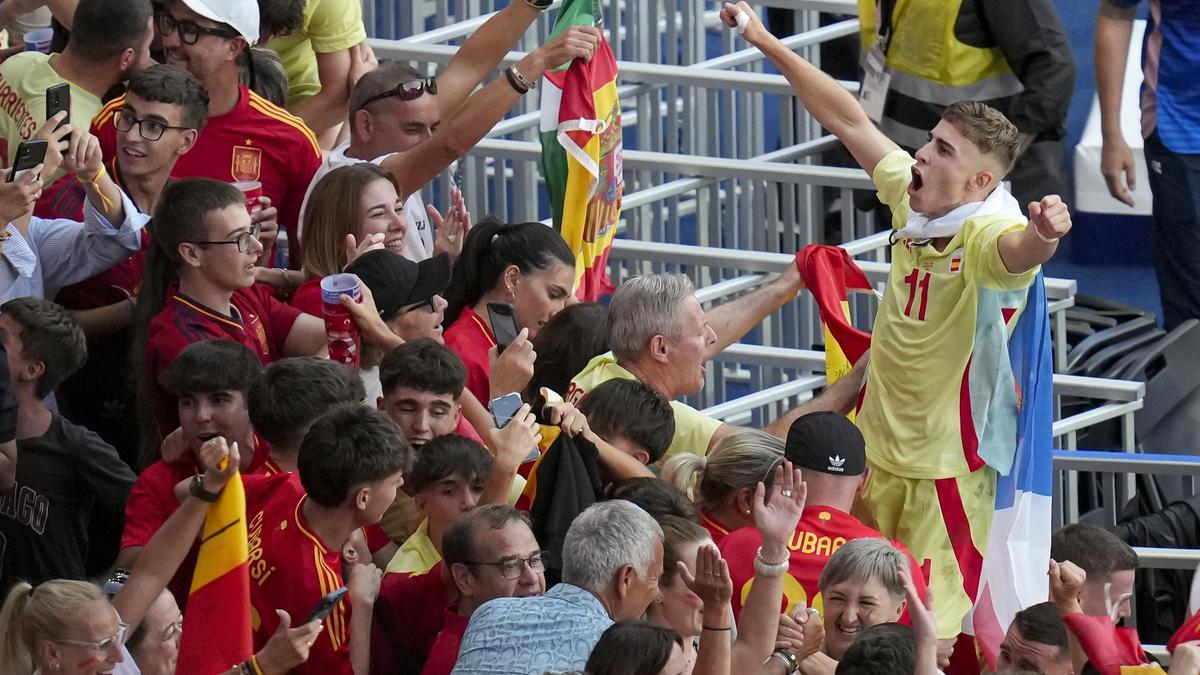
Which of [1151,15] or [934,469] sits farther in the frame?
[1151,15]

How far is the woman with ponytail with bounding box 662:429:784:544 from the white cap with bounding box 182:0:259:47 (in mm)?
1998

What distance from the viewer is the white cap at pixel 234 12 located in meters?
6.18

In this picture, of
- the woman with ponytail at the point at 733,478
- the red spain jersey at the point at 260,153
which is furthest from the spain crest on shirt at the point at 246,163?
the woman with ponytail at the point at 733,478

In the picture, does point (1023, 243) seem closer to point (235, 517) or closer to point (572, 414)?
point (572, 414)

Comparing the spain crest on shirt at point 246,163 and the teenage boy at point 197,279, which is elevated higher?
the spain crest on shirt at point 246,163

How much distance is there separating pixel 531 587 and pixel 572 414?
2.19ft

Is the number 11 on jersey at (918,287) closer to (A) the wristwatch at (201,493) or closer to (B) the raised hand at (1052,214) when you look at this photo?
(B) the raised hand at (1052,214)

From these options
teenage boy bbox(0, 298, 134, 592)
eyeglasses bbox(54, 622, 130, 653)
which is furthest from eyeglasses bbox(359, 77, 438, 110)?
eyeglasses bbox(54, 622, 130, 653)

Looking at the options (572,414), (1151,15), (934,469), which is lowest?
(934,469)

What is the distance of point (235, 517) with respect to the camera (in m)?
4.29

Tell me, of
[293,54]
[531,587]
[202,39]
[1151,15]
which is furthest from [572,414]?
[1151,15]

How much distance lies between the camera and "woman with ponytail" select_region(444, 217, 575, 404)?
581 centimetres

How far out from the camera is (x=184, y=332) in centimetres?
516

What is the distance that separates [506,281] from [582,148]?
1.02 meters
